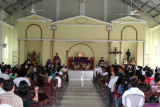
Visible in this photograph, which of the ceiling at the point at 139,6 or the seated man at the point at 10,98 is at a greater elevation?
the ceiling at the point at 139,6

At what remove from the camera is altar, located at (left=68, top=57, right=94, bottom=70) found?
20538 millimetres

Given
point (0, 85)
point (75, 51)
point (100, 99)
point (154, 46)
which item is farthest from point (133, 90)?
point (154, 46)

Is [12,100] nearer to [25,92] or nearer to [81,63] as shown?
[25,92]

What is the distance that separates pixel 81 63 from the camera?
2092 centimetres

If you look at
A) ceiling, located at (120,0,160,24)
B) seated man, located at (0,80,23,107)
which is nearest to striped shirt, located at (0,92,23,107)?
seated man, located at (0,80,23,107)

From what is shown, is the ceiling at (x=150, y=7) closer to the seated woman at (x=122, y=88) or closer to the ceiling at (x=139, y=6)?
the ceiling at (x=139, y=6)

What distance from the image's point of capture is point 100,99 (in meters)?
9.66

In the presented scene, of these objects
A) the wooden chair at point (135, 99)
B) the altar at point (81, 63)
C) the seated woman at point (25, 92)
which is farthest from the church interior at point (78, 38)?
the wooden chair at point (135, 99)

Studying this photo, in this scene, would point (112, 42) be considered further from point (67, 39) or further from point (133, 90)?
point (133, 90)

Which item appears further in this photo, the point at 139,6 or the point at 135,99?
the point at 139,6

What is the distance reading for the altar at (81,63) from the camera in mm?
20538

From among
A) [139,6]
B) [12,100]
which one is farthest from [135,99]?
[139,6]

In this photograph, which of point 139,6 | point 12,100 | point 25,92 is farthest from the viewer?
point 139,6

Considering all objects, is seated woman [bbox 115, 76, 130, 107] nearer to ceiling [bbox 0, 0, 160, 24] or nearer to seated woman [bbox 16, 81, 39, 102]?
seated woman [bbox 16, 81, 39, 102]
